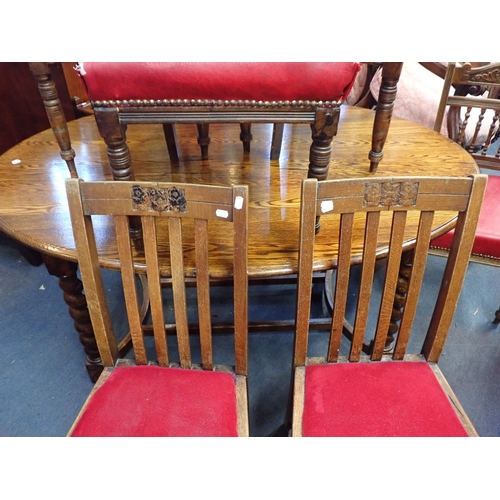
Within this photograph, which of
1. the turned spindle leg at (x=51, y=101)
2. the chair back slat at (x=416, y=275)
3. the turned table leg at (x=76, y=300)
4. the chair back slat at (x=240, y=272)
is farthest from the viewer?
the turned table leg at (x=76, y=300)

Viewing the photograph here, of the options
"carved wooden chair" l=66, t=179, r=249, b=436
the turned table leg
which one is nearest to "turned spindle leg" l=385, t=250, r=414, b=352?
"carved wooden chair" l=66, t=179, r=249, b=436

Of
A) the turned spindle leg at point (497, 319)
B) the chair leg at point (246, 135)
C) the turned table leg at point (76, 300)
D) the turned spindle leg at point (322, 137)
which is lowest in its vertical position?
the turned spindle leg at point (497, 319)

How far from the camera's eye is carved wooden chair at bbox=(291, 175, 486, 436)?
854 mm

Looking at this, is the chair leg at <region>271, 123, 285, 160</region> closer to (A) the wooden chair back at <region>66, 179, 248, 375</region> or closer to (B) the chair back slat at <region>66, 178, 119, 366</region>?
(A) the wooden chair back at <region>66, 179, 248, 375</region>

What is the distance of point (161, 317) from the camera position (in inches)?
38.9

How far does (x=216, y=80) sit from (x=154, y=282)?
0.48m

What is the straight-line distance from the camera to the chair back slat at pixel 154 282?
88 centimetres

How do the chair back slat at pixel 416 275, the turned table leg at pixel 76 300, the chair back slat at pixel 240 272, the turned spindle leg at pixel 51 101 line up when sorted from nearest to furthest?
the chair back slat at pixel 240 272 → the chair back slat at pixel 416 275 → the turned spindle leg at pixel 51 101 → the turned table leg at pixel 76 300

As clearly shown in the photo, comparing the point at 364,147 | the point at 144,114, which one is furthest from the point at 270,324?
the point at 144,114

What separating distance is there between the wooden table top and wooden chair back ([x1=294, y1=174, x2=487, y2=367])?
0.12m

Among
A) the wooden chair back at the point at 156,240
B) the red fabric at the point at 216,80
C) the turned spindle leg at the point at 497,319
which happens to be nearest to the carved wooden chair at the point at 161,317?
the wooden chair back at the point at 156,240

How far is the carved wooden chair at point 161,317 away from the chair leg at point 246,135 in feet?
2.24

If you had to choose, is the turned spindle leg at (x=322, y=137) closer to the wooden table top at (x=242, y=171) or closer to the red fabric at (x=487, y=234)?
the wooden table top at (x=242, y=171)

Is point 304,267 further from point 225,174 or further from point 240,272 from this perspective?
point 225,174
